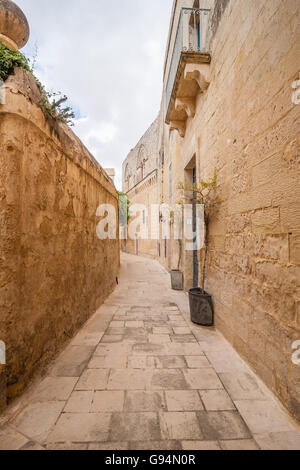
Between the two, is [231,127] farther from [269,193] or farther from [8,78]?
[8,78]

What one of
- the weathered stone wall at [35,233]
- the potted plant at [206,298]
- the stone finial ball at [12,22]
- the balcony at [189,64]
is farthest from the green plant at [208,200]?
the stone finial ball at [12,22]

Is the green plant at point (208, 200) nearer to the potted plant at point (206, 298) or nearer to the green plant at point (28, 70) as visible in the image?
the potted plant at point (206, 298)

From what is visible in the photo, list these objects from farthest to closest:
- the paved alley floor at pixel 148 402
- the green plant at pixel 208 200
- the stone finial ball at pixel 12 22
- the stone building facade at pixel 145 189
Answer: the stone building facade at pixel 145 189
the green plant at pixel 208 200
the stone finial ball at pixel 12 22
the paved alley floor at pixel 148 402

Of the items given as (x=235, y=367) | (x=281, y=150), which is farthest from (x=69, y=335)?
(x=281, y=150)

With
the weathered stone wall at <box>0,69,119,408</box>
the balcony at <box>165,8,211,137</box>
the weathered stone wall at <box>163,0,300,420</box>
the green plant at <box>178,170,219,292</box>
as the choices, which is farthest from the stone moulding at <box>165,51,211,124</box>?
the weathered stone wall at <box>0,69,119,408</box>

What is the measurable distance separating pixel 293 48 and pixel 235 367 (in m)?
2.82

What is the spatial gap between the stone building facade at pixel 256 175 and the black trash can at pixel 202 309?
134mm

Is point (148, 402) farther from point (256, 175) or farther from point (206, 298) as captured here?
point (256, 175)

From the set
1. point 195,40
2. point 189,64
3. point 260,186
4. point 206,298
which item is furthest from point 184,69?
point 206,298

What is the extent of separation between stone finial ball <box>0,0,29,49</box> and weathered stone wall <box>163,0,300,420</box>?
2.37m

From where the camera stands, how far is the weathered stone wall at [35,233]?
5.37 feet

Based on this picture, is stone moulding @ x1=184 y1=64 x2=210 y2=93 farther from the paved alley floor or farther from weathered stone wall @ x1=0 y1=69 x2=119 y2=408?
the paved alley floor

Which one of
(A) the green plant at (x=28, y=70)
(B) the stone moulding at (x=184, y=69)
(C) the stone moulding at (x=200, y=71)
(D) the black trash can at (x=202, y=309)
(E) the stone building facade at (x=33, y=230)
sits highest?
(B) the stone moulding at (x=184, y=69)

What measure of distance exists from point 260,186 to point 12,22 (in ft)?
9.86
